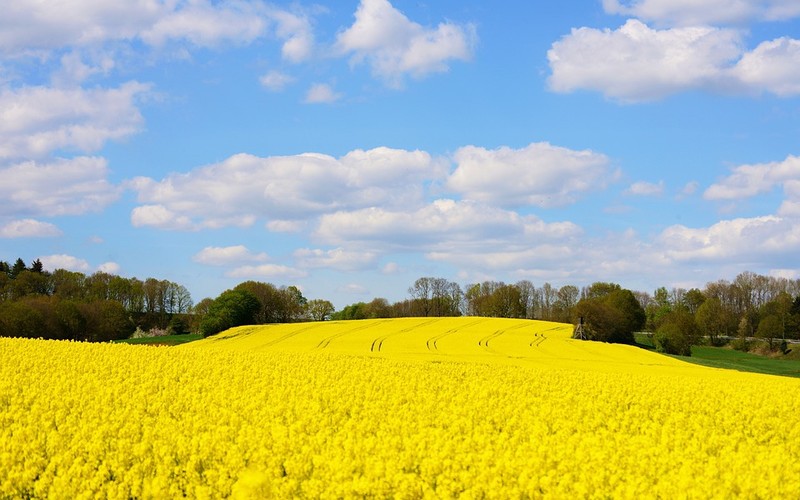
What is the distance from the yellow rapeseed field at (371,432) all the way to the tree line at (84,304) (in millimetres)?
47409

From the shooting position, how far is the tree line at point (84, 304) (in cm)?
6359

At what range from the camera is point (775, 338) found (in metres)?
92.1

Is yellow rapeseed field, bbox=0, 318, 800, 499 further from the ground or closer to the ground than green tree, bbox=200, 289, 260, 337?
closer to the ground

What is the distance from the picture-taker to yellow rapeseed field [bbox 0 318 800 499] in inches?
292

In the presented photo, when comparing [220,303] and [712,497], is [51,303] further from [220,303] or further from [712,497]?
[712,497]

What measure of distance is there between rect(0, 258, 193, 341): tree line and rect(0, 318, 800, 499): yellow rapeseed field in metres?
47.4

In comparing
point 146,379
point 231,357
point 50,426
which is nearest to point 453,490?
point 50,426

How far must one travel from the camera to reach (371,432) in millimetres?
10555

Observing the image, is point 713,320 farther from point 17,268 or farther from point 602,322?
point 17,268

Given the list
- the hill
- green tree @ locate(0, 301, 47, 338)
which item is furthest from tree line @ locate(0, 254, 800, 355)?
the hill

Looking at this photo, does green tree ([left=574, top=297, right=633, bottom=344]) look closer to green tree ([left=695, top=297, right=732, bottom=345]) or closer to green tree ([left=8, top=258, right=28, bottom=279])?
green tree ([left=695, top=297, right=732, bottom=345])

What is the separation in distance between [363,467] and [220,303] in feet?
220

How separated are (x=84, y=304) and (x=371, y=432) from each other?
3010 inches

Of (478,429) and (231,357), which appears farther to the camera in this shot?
(231,357)
